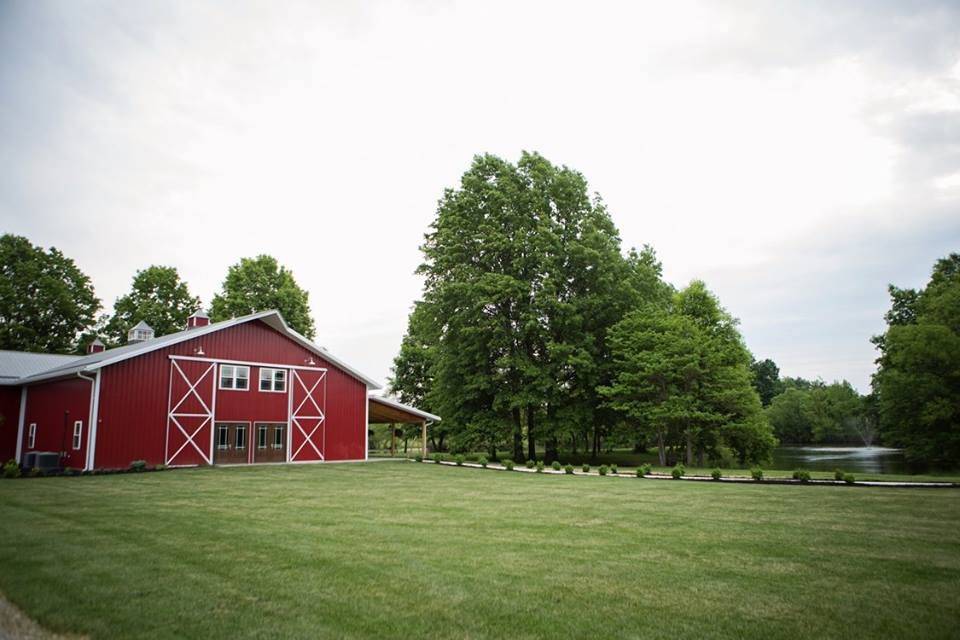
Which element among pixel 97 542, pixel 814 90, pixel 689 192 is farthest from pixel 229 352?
pixel 814 90

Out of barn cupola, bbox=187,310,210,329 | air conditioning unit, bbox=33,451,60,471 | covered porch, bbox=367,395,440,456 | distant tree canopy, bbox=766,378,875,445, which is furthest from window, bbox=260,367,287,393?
distant tree canopy, bbox=766,378,875,445

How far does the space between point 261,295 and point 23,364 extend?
19.0 meters

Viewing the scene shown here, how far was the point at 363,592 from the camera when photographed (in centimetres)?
542

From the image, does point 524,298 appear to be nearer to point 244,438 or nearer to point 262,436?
point 262,436

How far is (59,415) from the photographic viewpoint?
74.8ft

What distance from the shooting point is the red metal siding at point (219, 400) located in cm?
2088

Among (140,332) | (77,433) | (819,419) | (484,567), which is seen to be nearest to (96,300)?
(140,332)

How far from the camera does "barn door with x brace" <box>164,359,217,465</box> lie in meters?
22.4

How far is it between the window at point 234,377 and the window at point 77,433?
5.14 m

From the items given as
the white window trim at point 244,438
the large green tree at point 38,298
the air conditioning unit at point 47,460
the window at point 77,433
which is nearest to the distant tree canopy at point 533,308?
the white window trim at point 244,438

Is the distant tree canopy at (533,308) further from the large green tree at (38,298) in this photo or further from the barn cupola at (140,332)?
the large green tree at (38,298)

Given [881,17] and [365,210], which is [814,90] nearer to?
[881,17]

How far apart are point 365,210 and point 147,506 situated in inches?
727

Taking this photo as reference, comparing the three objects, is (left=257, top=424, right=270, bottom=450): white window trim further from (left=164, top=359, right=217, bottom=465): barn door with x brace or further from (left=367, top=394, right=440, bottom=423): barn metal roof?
(left=367, top=394, right=440, bottom=423): barn metal roof
